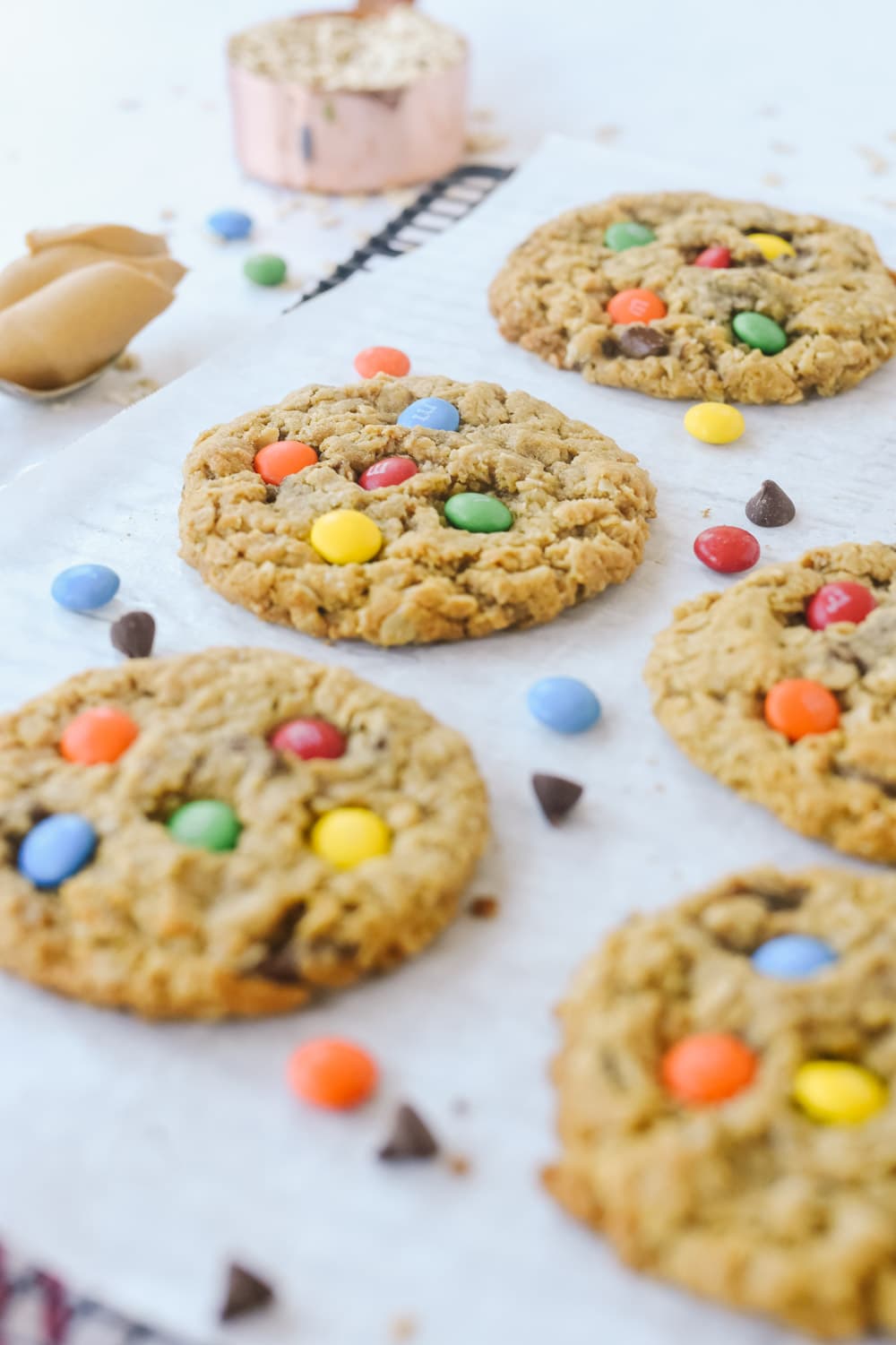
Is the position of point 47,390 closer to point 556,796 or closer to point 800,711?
point 556,796

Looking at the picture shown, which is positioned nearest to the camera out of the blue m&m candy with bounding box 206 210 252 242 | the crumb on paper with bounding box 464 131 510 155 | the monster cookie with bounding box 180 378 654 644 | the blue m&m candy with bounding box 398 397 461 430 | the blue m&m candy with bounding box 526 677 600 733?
the blue m&m candy with bounding box 526 677 600 733

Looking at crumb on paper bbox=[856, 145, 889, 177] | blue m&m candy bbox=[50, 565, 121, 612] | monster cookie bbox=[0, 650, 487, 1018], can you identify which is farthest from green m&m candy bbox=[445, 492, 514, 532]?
crumb on paper bbox=[856, 145, 889, 177]

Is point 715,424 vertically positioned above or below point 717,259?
below

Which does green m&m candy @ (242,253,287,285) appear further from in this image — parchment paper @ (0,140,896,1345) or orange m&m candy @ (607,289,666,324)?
orange m&m candy @ (607,289,666,324)

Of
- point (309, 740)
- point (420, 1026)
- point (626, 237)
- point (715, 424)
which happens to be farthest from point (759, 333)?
point (420, 1026)

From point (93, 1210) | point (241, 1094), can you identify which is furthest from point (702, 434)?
point (93, 1210)
